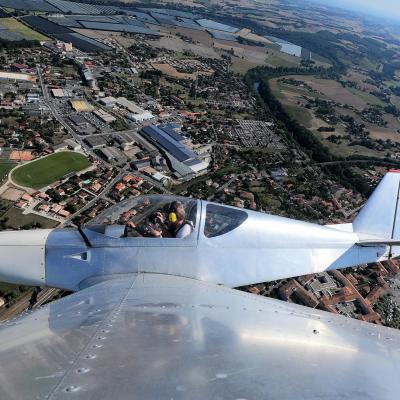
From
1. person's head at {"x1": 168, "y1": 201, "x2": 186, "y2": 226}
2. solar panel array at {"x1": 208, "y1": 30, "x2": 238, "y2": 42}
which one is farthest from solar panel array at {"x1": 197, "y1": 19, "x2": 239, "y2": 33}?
person's head at {"x1": 168, "y1": 201, "x2": 186, "y2": 226}

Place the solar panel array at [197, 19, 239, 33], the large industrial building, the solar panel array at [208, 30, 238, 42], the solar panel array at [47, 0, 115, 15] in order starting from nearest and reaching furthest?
1. the large industrial building
2. the solar panel array at [47, 0, 115, 15]
3. the solar panel array at [208, 30, 238, 42]
4. the solar panel array at [197, 19, 239, 33]

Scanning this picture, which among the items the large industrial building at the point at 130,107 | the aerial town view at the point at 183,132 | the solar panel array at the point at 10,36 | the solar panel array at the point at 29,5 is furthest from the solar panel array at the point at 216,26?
the large industrial building at the point at 130,107

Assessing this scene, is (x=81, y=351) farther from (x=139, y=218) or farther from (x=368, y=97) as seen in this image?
(x=368, y=97)

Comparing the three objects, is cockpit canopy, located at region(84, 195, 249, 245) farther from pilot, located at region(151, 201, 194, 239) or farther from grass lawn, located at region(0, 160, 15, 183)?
grass lawn, located at region(0, 160, 15, 183)

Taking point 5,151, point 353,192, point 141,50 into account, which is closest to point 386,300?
point 353,192

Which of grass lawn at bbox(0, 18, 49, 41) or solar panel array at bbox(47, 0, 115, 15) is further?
solar panel array at bbox(47, 0, 115, 15)

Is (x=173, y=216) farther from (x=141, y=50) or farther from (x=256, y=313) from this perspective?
(x=141, y=50)

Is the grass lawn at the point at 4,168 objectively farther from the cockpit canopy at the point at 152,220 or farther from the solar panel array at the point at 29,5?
the solar panel array at the point at 29,5

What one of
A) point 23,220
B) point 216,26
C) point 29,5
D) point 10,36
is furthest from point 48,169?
point 216,26
